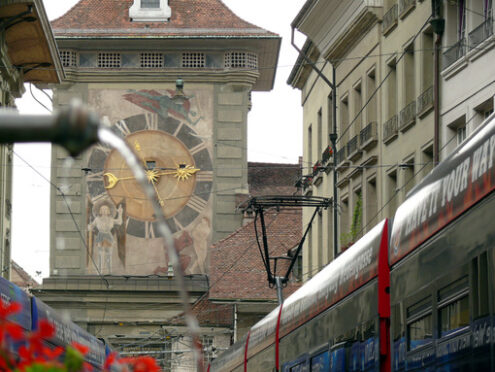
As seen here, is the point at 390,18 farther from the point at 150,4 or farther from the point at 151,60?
the point at 150,4

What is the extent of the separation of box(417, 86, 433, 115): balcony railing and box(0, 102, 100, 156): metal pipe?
22.2m

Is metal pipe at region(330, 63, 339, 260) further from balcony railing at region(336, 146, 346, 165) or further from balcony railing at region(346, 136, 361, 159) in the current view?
balcony railing at region(346, 136, 361, 159)

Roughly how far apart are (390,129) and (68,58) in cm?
3256

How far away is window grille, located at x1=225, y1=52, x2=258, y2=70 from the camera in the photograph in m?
60.6

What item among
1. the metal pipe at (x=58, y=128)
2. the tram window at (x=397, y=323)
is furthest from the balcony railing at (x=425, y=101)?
the metal pipe at (x=58, y=128)

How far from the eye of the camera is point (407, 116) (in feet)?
90.8

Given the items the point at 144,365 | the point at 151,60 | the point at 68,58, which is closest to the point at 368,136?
the point at 144,365

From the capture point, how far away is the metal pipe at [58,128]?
11.6 feet

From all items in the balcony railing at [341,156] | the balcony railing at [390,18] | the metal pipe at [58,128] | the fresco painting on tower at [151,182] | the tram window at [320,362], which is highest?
the fresco painting on tower at [151,182]

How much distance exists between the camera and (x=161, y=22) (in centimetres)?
6178

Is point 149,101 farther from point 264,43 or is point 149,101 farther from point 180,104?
point 264,43

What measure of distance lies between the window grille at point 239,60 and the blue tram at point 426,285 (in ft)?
153

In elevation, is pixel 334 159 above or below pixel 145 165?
below

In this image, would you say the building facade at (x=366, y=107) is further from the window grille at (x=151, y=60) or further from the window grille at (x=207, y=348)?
the window grille at (x=151, y=60)
